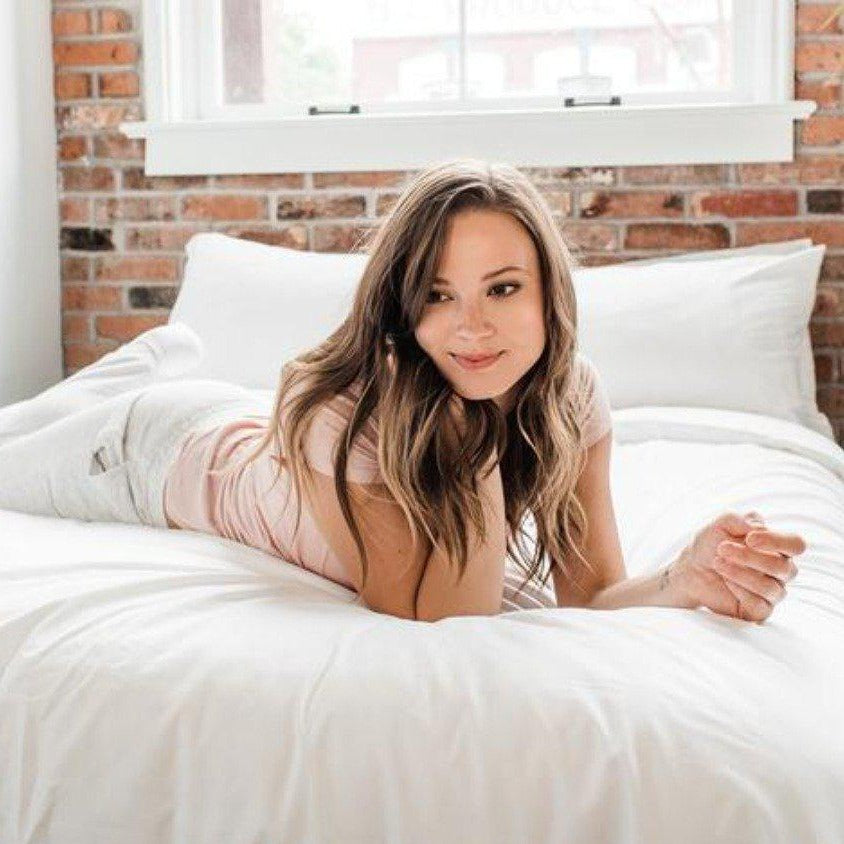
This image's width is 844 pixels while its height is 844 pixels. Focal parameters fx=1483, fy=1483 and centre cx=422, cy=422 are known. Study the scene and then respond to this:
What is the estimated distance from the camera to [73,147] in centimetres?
390

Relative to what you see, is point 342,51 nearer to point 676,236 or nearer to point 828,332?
point 676,236

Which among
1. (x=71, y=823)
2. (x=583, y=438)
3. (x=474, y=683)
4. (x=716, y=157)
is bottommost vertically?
(x=71, y=823)

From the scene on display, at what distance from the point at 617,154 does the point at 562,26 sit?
393 millimetres

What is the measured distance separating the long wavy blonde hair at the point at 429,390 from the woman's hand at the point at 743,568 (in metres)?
0.27

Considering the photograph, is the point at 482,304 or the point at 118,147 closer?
the point at 482,304

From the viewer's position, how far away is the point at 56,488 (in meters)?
2.08

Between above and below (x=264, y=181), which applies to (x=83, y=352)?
below

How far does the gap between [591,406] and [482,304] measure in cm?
29

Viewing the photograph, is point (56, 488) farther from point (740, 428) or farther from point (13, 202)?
point (13, 202)

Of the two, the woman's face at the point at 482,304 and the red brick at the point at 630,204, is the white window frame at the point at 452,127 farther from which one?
the woman's face at the point at 482,304

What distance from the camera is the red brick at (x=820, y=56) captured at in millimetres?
3469

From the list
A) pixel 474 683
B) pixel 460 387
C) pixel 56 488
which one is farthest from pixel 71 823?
pixel 56 488

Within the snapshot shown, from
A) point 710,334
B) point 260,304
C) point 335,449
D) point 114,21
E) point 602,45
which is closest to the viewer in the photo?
point 335,449

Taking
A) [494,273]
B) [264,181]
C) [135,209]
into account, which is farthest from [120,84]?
[494,273]
